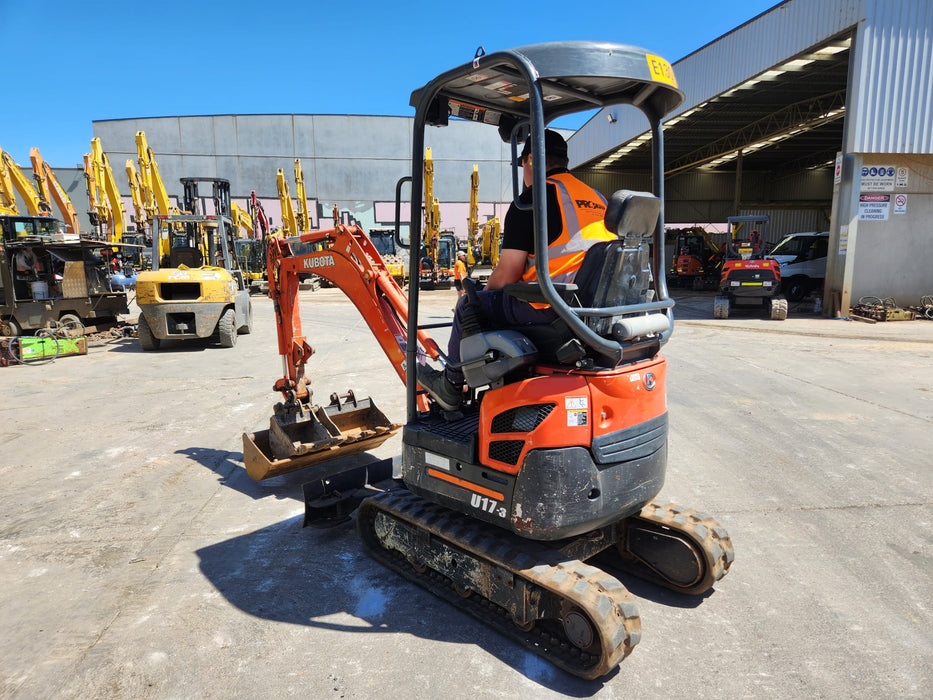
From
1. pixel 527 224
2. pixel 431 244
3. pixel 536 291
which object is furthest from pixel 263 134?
pixel 536 291

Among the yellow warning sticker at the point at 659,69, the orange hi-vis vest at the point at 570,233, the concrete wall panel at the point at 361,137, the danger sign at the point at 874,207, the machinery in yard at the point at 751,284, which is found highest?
the concrete wall panel at the point at 361,137

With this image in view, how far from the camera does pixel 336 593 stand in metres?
3.16

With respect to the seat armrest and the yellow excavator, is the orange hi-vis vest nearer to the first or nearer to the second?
the seat armrest

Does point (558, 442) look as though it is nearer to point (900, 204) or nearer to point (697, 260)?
point (900, 204)

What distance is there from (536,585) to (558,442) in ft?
2.23

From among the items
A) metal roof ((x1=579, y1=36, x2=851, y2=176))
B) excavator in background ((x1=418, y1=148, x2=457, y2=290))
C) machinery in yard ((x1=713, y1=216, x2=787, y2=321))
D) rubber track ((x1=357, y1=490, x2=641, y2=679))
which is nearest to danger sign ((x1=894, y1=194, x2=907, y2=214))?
machinery in yard ((x1=713, y1=216, x2=787, y2=321))

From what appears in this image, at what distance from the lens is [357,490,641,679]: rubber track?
2.38 metres

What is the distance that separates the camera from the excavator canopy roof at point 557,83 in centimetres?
240

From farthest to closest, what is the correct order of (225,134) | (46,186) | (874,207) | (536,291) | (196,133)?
1. (225,134)
2. (196,133)
3. (46,186)
4. (874,207)
5. (536,291)

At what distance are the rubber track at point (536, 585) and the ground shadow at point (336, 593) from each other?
2.4 inches

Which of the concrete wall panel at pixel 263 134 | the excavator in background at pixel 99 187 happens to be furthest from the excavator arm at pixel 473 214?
the concrete wall panel at pixel 263 134

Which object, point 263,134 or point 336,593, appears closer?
point 336,593

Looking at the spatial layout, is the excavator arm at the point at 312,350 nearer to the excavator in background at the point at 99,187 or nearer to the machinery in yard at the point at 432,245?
the excavator in background at the point at 99,187

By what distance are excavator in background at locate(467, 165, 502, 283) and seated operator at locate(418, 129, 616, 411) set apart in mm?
23788
